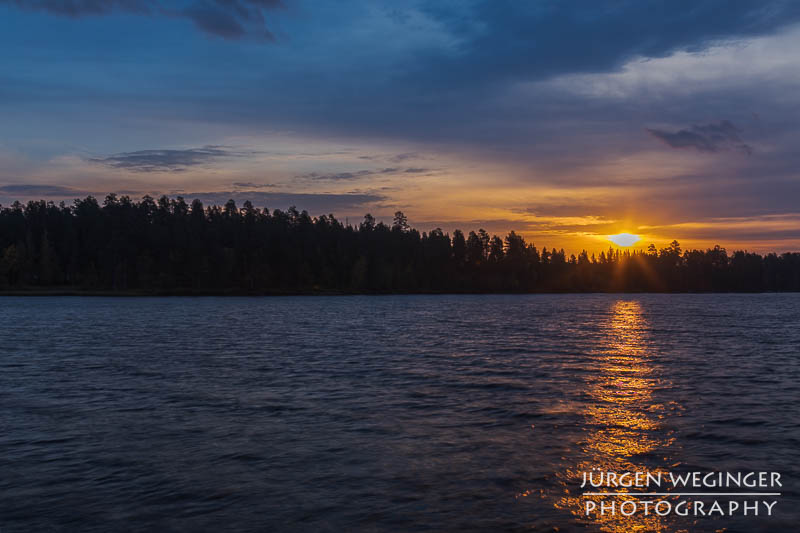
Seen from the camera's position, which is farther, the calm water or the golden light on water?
the calm water

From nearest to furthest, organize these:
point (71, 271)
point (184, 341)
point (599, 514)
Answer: point (599, 514), point (184, 341), point (71, 271)

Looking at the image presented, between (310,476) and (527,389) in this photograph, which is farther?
(527,389)

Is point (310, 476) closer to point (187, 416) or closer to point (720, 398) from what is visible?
point (187, 416)

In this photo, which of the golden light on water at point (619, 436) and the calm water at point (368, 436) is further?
the calm water at point (368, 436)

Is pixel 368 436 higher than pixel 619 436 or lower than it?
lower

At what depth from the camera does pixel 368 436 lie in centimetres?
1936

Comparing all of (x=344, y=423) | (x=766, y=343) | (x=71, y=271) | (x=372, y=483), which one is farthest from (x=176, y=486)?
(x=71, y=271)

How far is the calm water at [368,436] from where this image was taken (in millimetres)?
13242

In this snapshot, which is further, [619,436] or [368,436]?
[619,436]

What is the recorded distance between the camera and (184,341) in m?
52.0

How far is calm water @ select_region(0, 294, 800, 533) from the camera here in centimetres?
1324

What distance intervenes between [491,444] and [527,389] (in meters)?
10.2

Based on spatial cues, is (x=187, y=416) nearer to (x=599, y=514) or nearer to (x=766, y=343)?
(x=599, y=514)

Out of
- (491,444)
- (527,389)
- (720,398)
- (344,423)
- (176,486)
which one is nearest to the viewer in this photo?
(176,486)
